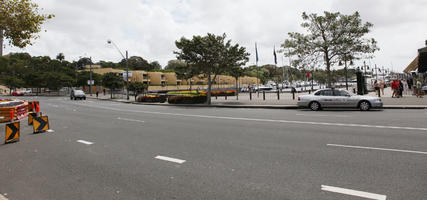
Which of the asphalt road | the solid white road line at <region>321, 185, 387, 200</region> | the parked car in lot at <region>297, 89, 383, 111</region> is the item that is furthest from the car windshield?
the solid white road line at <region>321, 185, 387, 200</region>

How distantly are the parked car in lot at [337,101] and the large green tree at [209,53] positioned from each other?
29.4ft

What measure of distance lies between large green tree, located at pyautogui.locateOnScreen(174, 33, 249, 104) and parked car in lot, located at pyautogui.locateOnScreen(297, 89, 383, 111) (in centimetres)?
895

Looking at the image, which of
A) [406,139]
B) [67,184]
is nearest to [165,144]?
[67,184]

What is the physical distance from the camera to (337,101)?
15.4 m

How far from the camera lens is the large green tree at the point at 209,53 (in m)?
22.7

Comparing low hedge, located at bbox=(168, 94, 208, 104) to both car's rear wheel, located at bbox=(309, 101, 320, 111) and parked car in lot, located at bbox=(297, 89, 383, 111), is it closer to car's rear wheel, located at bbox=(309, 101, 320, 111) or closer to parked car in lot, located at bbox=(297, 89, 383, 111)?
parked car in lot, located at bbox=(297, 89, 383, 111)

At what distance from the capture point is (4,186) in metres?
4.25

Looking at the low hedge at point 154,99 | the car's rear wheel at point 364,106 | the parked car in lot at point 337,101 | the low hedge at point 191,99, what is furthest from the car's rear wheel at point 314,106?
the low hedge at point 154,99

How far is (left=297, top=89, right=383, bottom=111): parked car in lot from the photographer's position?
47.4ft

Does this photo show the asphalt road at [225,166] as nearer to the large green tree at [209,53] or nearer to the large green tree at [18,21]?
the large green tree at [18,21]

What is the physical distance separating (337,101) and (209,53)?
39.6ft

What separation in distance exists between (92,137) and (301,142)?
6.84 m

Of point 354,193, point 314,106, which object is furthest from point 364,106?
point 354,193

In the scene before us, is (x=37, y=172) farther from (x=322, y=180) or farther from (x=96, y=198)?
(x=322, y=180)
